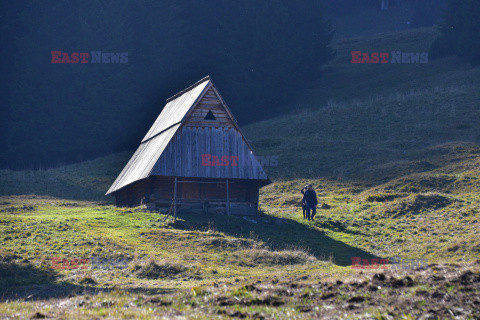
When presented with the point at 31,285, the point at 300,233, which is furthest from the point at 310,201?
the point at 31,285

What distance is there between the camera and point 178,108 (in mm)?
38562

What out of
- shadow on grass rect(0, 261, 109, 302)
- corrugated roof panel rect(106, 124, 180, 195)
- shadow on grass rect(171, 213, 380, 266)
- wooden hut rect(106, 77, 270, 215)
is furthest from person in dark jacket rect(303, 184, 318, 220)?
shadow on grass rect(0, 261, 109, 302)

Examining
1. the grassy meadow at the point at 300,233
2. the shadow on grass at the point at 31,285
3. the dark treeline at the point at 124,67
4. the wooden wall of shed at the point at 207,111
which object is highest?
the dark treeline at the point at 124,67

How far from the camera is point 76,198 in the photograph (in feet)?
154

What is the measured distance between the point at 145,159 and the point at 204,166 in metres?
4.97

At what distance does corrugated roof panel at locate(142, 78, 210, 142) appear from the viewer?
35.3 meters

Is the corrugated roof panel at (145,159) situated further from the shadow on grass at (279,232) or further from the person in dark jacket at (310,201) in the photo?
the person in dark jacket at (310,201)

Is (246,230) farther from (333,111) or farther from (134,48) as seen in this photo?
(134,48)

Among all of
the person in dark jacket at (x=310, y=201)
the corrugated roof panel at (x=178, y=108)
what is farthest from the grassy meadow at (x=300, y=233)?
the corrugated roof panel at (x=178, y=108)

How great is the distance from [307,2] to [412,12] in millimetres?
48782

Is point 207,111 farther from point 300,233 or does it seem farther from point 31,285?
point 31,285

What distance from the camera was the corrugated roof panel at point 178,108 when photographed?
3531 cm

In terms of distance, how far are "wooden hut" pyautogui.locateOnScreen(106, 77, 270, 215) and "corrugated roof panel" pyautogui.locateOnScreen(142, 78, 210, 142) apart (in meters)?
0.21

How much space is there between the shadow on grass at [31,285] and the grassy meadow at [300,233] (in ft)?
0.22
